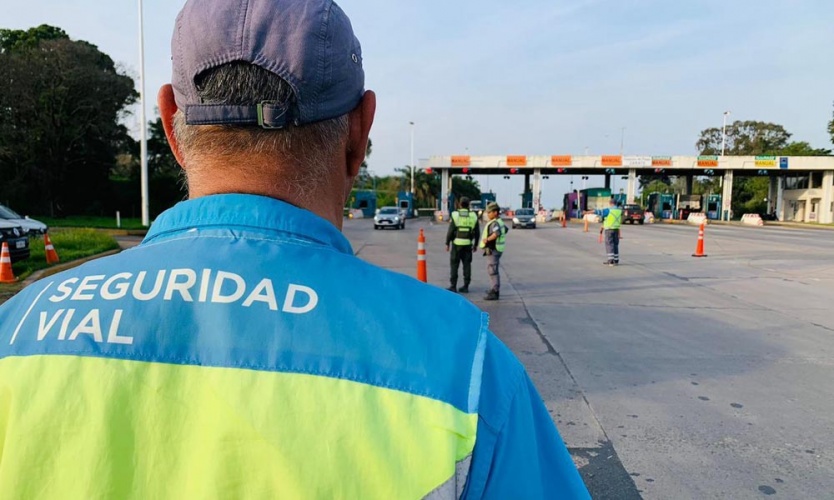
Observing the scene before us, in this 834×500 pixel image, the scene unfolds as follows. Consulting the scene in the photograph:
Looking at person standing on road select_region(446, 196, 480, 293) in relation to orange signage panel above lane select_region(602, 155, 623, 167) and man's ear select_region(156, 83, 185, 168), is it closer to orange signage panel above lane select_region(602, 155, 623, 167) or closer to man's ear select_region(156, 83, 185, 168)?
man's ear select_region(156, 83, 185, 168)

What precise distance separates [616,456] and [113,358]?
11.8 feet

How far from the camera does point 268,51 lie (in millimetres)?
1170

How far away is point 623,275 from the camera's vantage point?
1316cm

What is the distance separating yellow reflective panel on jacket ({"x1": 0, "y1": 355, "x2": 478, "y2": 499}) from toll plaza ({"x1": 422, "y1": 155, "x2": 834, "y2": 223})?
52533 millimetres

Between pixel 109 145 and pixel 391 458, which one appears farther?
pixel 109 145

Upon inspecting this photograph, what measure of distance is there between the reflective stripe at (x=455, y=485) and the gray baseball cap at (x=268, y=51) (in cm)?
76

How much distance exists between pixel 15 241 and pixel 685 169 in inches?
2296

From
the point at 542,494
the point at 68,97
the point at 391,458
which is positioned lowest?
the point at 542,494

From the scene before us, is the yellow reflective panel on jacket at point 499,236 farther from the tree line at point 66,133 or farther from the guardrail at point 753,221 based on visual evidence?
the guardrail at point 753,221

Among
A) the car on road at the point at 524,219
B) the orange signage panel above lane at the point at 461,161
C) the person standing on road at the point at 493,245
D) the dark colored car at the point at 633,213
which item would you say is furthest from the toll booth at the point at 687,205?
the person standing on road at the point at 493,245

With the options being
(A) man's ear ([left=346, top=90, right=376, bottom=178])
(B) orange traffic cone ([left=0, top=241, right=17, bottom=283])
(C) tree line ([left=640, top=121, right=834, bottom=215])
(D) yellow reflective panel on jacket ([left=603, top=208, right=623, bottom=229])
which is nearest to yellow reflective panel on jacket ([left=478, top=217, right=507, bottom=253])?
(D) yellow reflective panel on jacket ([left=603, top=208, right=623, bottom=229])

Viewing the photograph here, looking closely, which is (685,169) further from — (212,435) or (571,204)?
(212,435)

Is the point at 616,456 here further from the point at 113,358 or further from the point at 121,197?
the point at 121,197

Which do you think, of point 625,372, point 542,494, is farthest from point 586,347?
point 542,494
